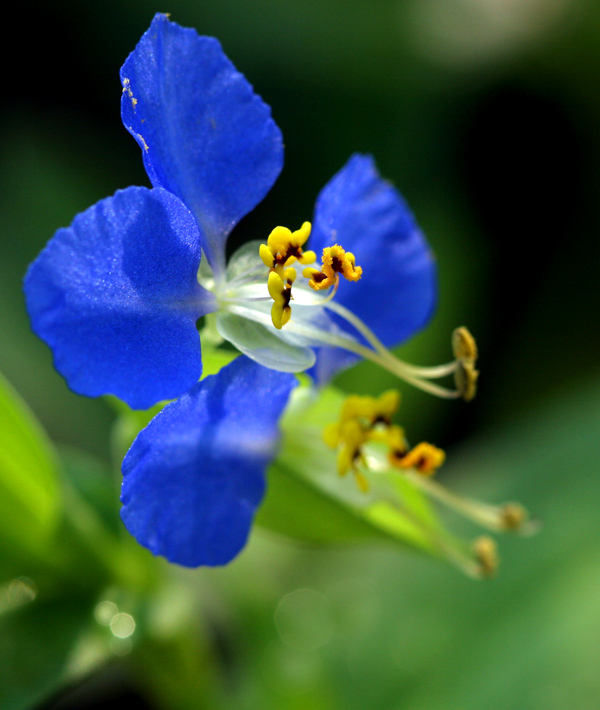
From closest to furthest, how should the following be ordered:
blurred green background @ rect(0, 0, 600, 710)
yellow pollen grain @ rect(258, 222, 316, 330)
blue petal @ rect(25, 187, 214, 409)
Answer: blue petal @ rect(25, 187, 214, 409) < yellow pollen grain @ rect(258, 222, 316, 330) < blurred green background @ rect(0, 0, 600, 710)

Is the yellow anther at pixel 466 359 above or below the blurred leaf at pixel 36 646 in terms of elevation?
above

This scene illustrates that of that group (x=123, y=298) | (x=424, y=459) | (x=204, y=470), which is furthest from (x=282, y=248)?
(x=424, y=459)

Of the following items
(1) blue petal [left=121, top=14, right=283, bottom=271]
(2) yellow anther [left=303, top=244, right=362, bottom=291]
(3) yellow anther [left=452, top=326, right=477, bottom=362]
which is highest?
(1) blue petal [left=121, top=14, right=283, bottom=271]

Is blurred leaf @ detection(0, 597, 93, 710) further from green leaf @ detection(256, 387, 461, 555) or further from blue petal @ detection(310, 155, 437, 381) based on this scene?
blue petal @ detection(310, 155, 437, 381)

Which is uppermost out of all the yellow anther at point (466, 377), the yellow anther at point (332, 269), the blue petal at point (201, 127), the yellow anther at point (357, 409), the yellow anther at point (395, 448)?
the blue petal at point (201, 127)

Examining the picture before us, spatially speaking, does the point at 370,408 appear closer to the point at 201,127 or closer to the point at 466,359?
the point at 466,359

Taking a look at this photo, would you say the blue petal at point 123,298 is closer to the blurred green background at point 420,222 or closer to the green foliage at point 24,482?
the green foliage at point 24,482

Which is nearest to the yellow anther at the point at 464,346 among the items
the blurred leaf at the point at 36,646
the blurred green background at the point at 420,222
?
the blurred leaf at the point at 36,646

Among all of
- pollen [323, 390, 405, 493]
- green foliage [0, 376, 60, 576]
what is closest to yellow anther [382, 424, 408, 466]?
pollen [323, 390, 405, 493]
